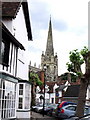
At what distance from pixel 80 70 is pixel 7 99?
7.09m

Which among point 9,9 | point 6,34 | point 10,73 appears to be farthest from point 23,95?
point 9,9

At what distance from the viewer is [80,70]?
1759 cm

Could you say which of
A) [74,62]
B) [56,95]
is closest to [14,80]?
[74,62]

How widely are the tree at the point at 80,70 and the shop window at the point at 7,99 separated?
17.2ft

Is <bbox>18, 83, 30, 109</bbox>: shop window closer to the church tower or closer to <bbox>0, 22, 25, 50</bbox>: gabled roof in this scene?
<bbox>0, 22, 25, 50</bbox>: gabled roof

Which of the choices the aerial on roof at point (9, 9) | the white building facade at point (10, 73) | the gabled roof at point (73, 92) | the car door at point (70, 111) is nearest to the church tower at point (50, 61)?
the gabled roof at point (73, 92)

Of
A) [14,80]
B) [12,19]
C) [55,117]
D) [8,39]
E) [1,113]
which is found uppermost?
[12,19]

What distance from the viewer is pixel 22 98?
16.0 m

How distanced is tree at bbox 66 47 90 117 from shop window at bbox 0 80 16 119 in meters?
A: 5.25

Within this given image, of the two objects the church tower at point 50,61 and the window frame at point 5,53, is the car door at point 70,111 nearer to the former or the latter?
the window frame at point 5,53

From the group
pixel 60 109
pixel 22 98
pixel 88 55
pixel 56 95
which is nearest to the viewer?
pixel 22 98

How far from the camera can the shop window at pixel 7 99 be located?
11.8 metres

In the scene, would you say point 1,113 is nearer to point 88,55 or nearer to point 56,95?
point 88,55

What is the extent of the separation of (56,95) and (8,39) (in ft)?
139
